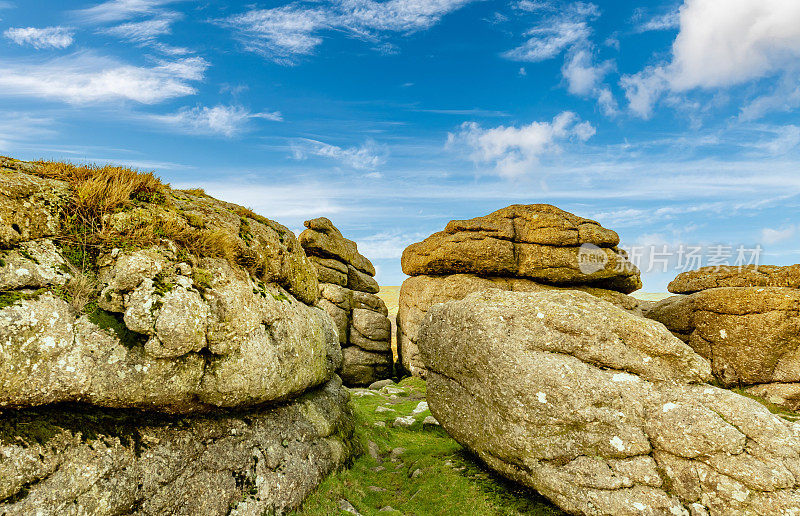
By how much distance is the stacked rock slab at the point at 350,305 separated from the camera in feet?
141

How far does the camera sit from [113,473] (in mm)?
9984

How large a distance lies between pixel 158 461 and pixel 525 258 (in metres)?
31.4

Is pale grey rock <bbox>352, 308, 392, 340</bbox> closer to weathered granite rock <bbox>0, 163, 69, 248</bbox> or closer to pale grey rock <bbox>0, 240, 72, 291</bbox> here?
weathered granite rock <bbox>0, 163, 69, 248</bbox>

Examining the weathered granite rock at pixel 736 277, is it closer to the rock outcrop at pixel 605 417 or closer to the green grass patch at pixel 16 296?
the rock outcrop at pixel 605 417

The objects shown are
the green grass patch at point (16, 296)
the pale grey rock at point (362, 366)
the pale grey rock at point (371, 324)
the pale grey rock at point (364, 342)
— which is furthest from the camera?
the pale grey rock at point (371, 324)

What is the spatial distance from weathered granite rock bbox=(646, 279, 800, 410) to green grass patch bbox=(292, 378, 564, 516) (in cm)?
1568

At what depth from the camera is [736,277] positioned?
29328 mm

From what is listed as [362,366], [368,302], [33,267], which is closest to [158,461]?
[33,267]

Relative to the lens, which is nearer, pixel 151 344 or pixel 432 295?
pixel 151 344

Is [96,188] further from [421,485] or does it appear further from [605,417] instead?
[605,417]

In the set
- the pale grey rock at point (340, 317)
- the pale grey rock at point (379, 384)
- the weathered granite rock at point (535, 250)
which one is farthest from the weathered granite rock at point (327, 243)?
the pale grey rock at point (379, 384)

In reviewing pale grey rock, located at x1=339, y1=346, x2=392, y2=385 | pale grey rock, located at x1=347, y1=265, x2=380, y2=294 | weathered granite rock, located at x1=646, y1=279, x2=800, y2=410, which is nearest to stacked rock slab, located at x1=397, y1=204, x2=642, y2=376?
pale grey rock, located at x1=339, y1=346, x2=392, y2=385

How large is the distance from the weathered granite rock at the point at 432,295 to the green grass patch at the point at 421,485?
1495 cm

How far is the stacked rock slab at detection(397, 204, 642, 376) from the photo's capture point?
3666 cm
